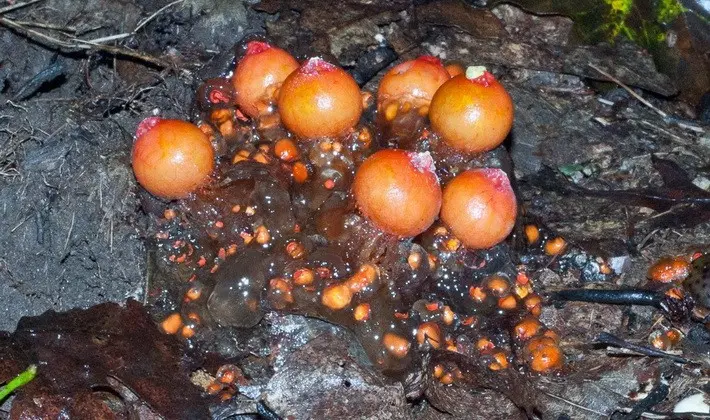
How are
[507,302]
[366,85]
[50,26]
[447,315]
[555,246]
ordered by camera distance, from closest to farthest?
[447,315]
[507,302]
[50,26]
[555,246]
[366,85]

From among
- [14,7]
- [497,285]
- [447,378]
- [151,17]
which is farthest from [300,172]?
[14,7]

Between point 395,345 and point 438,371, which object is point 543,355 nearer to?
point 438,371

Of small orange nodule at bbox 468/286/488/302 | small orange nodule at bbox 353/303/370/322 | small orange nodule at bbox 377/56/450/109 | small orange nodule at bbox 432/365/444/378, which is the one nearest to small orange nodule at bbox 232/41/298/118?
small orange nodule at bbox 377/56/450/109

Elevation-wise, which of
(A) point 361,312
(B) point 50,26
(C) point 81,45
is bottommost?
(A) point 361,312

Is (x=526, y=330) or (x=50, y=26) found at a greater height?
(x=50, y=26)

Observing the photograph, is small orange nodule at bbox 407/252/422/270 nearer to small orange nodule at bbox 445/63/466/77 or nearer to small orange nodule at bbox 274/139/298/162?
small orange nodule at bbox 274/139/298/162

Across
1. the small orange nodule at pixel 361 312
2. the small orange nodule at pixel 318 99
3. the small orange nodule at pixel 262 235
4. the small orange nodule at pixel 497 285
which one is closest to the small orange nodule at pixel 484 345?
the small orange nodule at pixel 497 285

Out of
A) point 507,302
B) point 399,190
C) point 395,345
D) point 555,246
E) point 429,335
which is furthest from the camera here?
point 555,246
